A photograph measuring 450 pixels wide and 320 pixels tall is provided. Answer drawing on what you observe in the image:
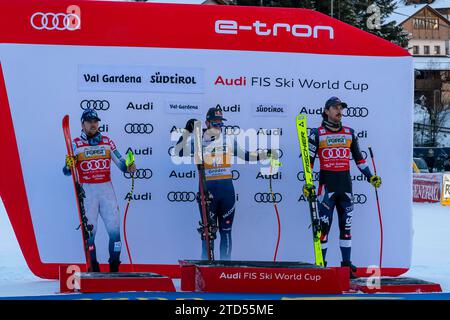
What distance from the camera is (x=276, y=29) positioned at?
8.11 metres

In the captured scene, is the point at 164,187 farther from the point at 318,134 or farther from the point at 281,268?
the point at 281,268

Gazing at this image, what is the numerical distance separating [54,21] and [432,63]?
50601 millimetres

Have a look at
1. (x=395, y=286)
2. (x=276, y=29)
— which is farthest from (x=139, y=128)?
(x=395, y=286)

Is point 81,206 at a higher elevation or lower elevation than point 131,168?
lower

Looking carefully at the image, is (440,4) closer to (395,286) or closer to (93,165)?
(93,165)

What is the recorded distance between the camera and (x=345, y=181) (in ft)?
26.0

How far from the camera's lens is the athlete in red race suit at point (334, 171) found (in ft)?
25.9

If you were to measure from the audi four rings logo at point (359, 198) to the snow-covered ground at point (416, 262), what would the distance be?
103cm

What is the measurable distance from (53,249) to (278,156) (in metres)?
2.35

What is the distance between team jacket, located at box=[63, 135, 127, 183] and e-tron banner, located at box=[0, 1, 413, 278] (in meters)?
0.27
